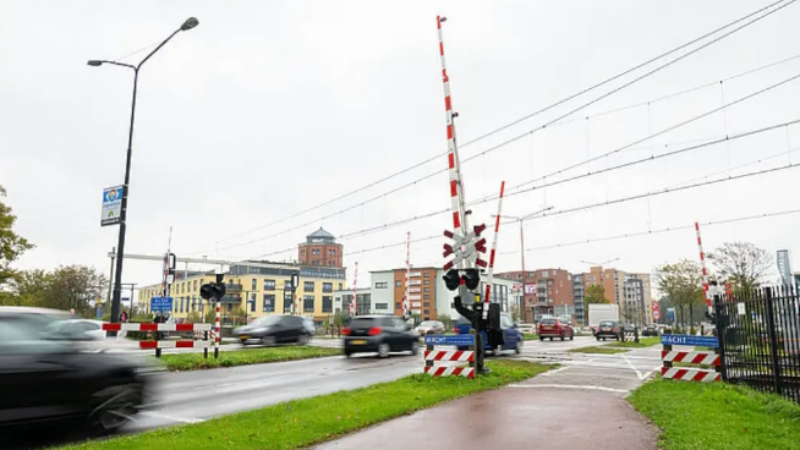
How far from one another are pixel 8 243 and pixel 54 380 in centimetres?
2922

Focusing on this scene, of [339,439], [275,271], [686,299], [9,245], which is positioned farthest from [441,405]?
[275,271]

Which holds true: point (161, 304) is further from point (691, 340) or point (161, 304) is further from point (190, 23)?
point (691, 340)

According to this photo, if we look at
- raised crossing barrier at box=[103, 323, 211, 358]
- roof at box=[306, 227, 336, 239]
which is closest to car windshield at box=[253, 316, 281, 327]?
raised crossing barrier at box=[103, 323, 211, 358]

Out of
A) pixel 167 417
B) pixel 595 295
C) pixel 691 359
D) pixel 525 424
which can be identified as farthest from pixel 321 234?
pixel 525 424

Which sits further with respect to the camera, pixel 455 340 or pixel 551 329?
pixel 551 329

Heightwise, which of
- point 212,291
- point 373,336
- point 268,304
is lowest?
point 373,336

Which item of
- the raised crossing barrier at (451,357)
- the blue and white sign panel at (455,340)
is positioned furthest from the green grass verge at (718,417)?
the blue and white sign panel at (455,340)

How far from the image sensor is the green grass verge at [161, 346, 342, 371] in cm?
1620

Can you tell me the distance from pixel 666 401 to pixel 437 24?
961 cm

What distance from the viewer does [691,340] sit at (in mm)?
12289

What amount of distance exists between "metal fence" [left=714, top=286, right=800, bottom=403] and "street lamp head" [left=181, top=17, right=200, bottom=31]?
15965 millimetres

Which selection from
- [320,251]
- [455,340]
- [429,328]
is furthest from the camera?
[320,251]

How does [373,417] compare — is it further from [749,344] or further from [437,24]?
[437,24]

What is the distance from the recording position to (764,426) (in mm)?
7156
